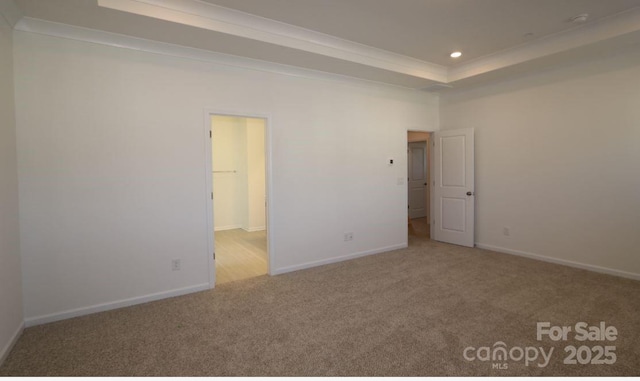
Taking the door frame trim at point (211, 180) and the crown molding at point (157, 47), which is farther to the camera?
the door frame trim at point (211, 180)

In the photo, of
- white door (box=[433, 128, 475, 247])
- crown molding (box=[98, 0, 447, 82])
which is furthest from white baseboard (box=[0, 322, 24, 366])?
white door (box=[433, 128, 475, 247])

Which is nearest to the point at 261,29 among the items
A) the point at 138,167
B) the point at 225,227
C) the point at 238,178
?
the point at 138,167

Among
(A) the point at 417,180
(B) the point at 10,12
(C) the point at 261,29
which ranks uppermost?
(C) the point at 261,29

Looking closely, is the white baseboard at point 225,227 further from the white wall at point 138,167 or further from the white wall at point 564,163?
the white wall at point 564,163

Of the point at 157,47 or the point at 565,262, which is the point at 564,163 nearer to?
the point at 565,262

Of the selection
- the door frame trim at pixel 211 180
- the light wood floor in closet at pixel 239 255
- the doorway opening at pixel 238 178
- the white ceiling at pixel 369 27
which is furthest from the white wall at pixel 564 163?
the doorway opening at pixel 238 178

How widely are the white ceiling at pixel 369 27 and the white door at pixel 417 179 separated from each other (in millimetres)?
4242

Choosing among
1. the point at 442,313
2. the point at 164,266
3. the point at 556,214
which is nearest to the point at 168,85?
the point at 164,266

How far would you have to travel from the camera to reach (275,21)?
11.1 ft

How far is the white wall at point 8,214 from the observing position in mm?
2469

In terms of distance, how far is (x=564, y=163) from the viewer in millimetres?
4402

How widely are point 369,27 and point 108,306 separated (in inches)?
156

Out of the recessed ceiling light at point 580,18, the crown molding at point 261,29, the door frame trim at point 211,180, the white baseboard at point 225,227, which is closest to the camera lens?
the crown molding at point 261,29

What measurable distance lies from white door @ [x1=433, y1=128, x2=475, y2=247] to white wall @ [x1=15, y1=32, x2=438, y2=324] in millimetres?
2078
